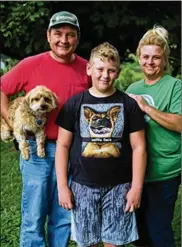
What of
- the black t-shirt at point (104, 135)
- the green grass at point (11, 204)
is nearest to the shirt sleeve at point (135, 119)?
the black t-shirt at point (104, 135)

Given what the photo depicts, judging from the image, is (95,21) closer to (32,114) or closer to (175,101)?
(32,114)

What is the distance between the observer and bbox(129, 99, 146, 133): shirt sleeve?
10.7ft

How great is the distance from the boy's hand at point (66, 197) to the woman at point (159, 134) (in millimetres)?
542

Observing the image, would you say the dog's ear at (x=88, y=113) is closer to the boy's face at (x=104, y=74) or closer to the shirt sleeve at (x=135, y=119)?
the boy's face at (x=104, y=74)

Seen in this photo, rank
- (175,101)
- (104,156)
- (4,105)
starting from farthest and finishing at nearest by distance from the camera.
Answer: (4,105) < (175,101) < (104,156)

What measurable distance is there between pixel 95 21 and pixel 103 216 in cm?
389

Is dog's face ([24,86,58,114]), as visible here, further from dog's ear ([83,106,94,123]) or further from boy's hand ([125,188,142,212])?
boy's hand ([125,188,142,212])

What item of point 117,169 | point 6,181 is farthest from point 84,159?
point 6,181

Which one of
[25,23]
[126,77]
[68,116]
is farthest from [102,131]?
[126,77]

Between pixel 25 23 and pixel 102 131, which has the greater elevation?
pixel 25 23

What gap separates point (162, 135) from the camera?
3.43 m

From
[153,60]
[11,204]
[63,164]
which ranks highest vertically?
[153,60]

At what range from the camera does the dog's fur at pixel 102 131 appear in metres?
3.24

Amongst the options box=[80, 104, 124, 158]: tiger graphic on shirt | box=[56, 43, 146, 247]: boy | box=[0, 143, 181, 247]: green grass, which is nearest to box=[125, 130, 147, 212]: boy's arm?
box=[56, 43, 146, 247]: boy
